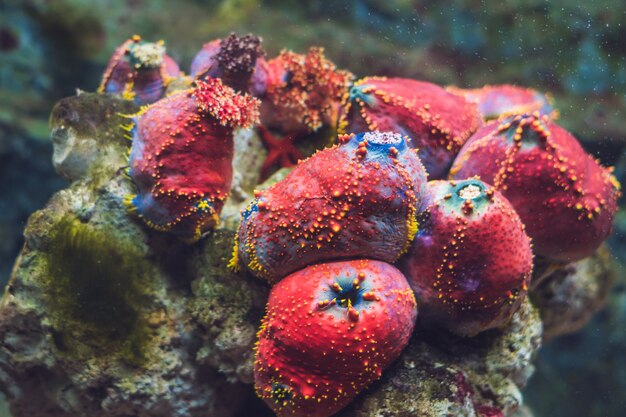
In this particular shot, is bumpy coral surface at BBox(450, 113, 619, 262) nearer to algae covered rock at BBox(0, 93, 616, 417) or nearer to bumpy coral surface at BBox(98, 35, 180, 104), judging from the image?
algae covered rock at BBox(0, 93, 616, 417)

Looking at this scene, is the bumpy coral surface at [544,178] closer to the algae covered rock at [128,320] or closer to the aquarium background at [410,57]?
the algae covered rock at [128,320]

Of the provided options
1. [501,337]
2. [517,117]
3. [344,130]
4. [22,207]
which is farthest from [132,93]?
[22,207]

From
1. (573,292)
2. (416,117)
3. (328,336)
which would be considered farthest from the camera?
(573,292)

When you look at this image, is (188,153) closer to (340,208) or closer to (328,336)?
(340,208)

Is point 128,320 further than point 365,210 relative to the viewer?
Yes

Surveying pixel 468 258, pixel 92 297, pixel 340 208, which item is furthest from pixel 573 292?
pixel 92 297

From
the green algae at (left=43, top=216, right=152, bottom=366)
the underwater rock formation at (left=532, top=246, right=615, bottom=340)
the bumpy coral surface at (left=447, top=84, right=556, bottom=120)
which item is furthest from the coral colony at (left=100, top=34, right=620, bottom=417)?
the bumpy coral surface at (left=447, top=84, right=556, bottom=120)

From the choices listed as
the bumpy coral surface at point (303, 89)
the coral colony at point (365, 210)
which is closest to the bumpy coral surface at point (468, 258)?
the coral colony at point (365, 210)

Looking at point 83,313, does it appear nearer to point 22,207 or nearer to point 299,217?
point 299,217
